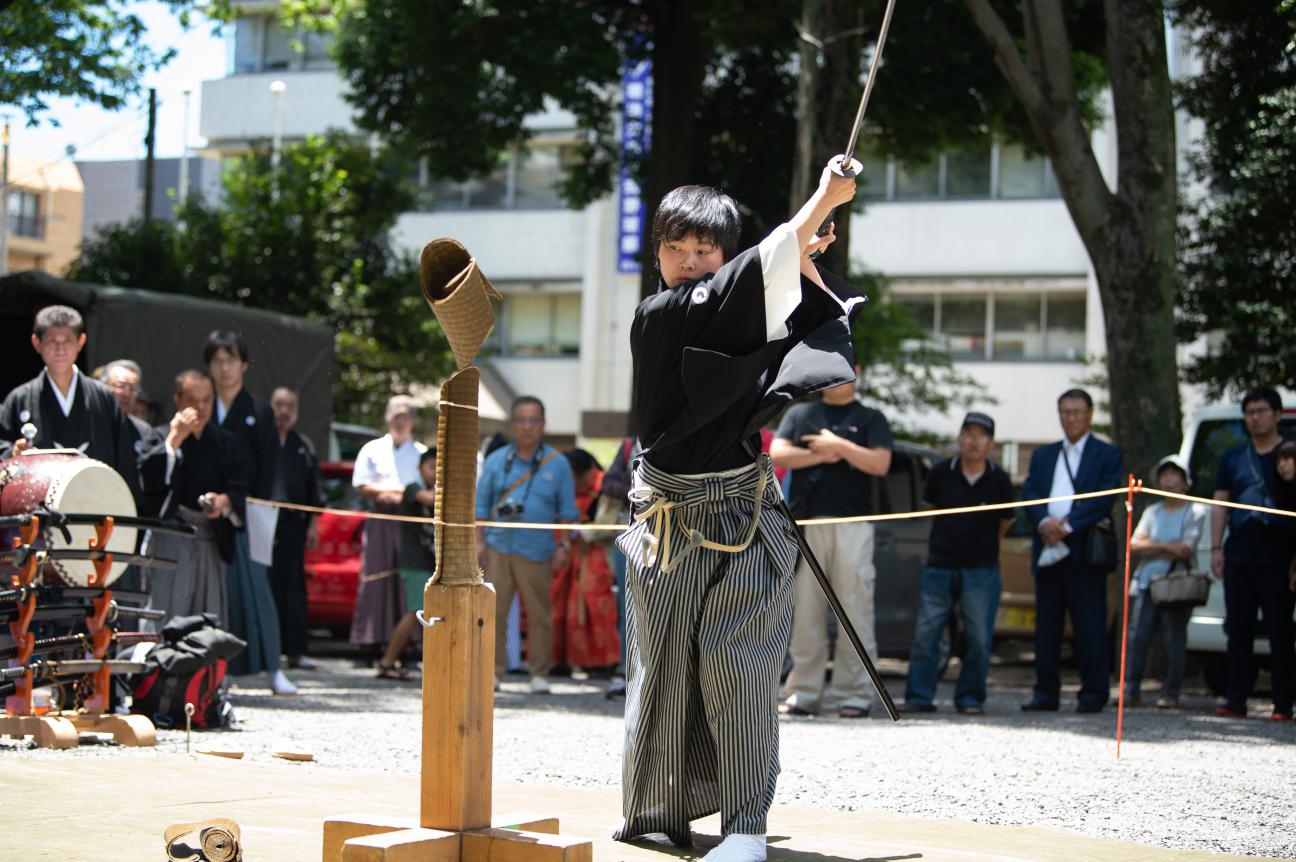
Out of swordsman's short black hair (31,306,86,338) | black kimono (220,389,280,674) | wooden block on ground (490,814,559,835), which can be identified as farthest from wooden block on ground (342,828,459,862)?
black kimono (220,389,280,674)

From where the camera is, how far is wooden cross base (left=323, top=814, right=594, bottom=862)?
11.5 ft

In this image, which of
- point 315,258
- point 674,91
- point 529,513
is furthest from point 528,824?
point 315,258

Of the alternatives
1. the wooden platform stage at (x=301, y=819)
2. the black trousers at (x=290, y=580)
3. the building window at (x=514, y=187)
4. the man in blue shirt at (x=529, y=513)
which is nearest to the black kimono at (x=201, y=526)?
the man in blue shirt at (x=529, y=513)

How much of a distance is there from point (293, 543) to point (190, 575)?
2531 millimetres

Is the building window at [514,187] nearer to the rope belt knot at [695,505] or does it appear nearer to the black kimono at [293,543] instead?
the black kimono at [293,543]

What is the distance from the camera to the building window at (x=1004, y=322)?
101 feet

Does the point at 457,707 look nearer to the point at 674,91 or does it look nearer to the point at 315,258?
the point at 674,91

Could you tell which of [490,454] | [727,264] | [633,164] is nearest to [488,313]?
[727,264]

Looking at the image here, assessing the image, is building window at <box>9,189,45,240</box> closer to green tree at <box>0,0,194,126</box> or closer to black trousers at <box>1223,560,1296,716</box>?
green tree at <box>0,0,194,126</box>

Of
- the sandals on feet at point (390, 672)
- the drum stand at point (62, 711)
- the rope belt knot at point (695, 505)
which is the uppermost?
the rope belt knot at point (695, 505)

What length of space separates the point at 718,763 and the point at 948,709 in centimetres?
550

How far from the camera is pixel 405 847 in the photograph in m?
3.49

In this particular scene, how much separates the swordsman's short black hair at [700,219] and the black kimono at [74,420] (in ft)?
12.6

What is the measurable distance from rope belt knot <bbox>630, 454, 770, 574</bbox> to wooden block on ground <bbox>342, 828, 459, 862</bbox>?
3.64 ft
